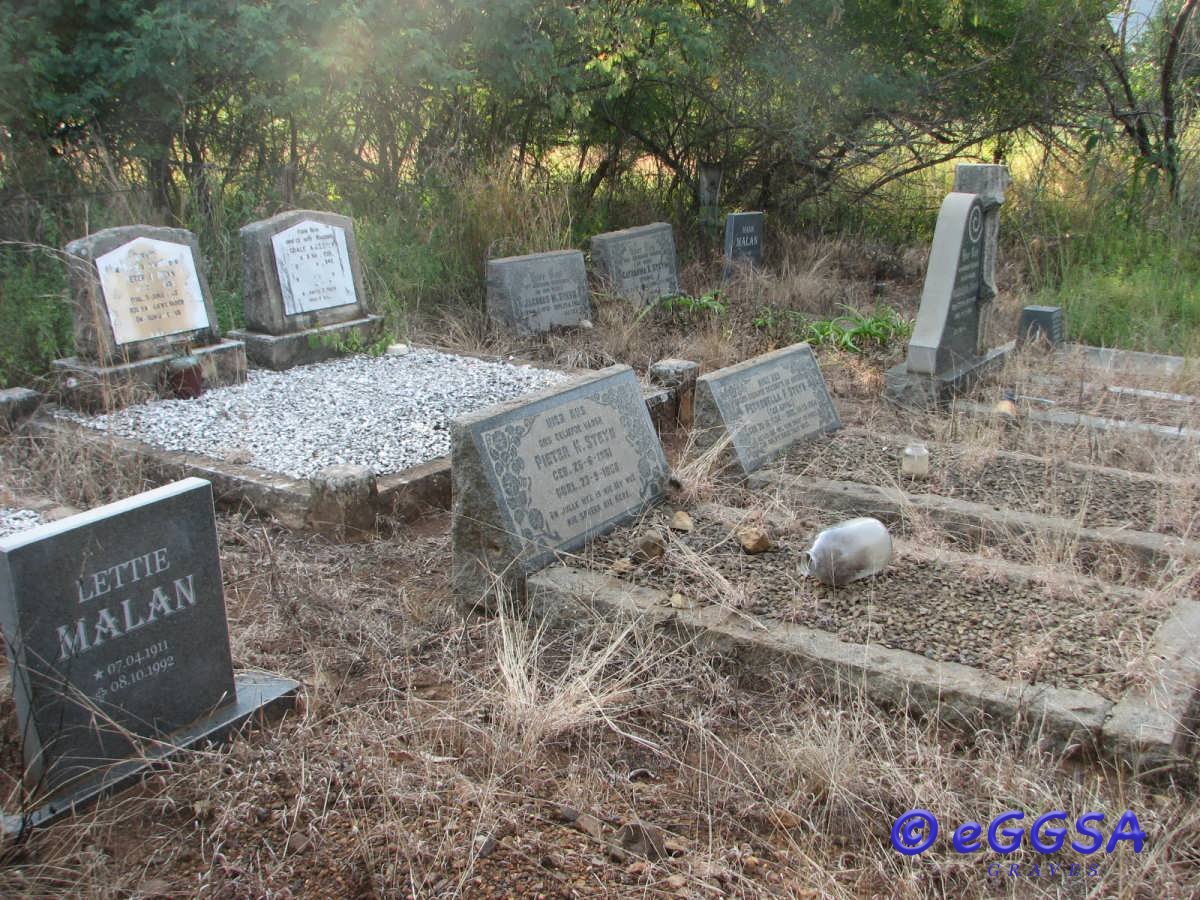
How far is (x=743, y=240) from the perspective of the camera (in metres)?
9.32

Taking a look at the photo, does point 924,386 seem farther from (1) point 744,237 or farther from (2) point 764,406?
(1) point 744,237

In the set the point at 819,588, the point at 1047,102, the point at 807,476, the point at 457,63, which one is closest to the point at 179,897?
the point at 819,588

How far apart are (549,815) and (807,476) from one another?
96.1 inches

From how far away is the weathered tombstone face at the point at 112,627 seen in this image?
2.35 meters

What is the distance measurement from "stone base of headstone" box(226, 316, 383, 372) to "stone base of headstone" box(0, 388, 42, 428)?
4.26 ft

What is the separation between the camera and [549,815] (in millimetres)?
2396

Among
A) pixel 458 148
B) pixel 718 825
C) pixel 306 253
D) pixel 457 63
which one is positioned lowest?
pixel 718 825

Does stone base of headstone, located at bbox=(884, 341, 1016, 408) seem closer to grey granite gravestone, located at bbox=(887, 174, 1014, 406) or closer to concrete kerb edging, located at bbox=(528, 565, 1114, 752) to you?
grey granite gravestone, located at bbox=(887, 174, 1014, 406)

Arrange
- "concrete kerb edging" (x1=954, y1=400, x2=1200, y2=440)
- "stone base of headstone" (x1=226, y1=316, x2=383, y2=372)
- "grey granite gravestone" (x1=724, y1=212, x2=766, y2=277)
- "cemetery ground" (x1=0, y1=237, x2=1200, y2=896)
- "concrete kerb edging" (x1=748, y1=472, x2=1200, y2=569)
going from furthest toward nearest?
"grey granite gravestone" (x1=724, y1=212, x2=766, y2=277) < "stone base of headstone" (x1=226, y1=316, x2=383, y2=372) < "concrete kerb edging" (x1=954, y1=400, x2=1200, y2=440) < "concrete kerb edging" (x1=748, y1=472, x2=1200, y2=569) < "cemetery ground" (x1=0, y1=237, x2=1200, y2=896)

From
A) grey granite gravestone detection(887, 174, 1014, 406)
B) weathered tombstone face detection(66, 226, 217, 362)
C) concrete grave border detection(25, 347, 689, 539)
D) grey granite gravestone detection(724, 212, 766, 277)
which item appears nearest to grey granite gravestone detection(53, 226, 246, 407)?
weathered tombstone face detection(66, 226, 217, 362)

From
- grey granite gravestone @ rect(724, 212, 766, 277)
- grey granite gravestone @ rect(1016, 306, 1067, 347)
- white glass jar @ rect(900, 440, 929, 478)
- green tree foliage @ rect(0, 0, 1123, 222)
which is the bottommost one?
white glass jar @ rect(900, 440, 929, 478)

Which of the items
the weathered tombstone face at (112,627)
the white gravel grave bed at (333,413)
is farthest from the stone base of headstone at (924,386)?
the weathered tombstone face at (112,627)

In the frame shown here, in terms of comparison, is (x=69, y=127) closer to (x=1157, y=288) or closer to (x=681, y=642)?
(x=681, y=642)

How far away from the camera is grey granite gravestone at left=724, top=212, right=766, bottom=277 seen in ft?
29.9
